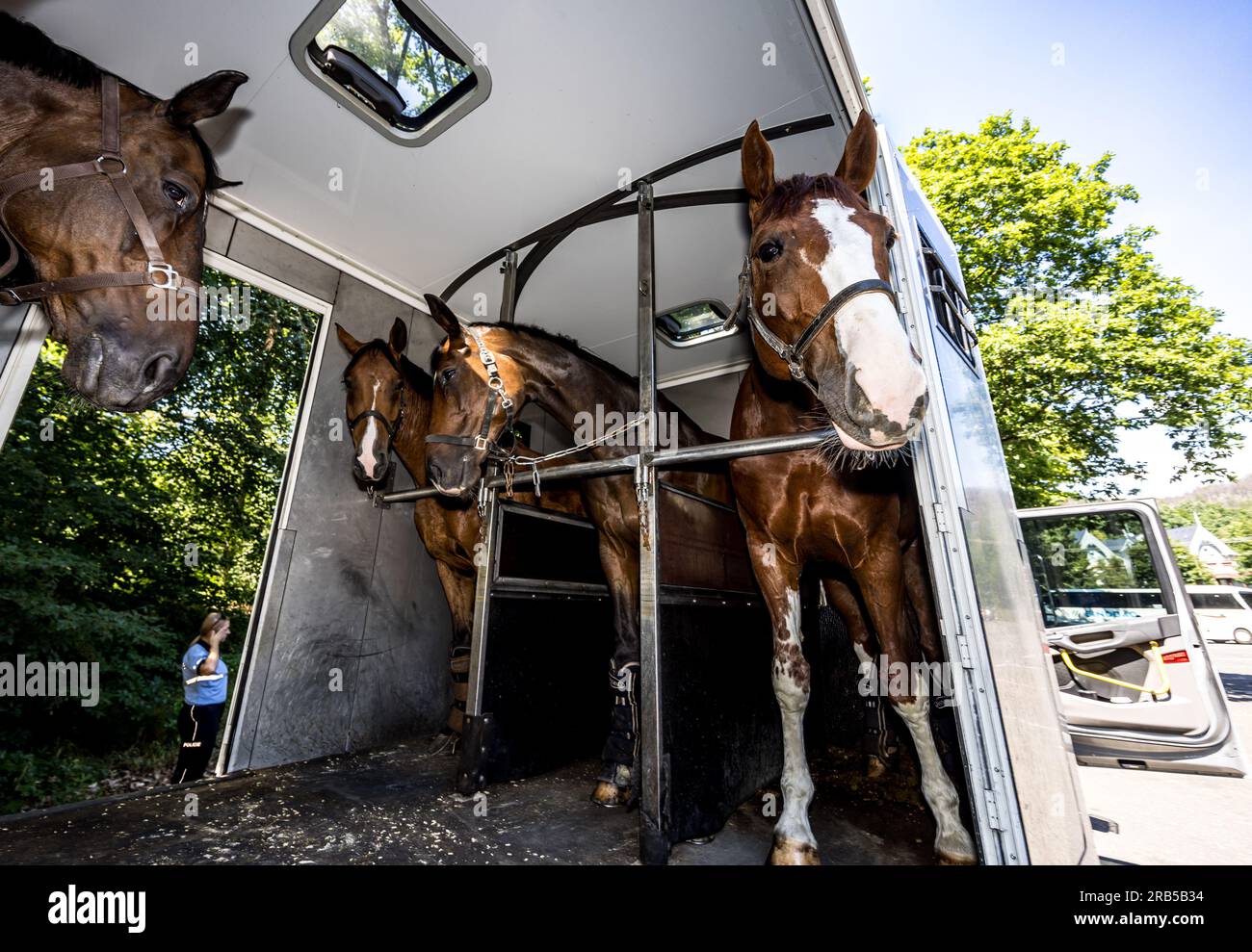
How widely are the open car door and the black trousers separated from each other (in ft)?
21.0

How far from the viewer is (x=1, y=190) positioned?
65.4 inches

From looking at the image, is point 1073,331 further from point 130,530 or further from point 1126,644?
point 130,530

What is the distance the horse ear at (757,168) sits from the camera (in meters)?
2.30

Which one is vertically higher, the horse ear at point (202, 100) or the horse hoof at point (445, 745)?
the horse ear at point (202, 100)

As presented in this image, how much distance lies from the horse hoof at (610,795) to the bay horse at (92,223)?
8.96 ft

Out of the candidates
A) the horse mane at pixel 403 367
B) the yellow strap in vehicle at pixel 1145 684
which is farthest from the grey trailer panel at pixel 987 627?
the horse mane at pixel 403 367

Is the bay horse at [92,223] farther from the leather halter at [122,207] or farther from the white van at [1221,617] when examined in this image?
the white van at [1221,617]

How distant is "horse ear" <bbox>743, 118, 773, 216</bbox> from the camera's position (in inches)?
90.4

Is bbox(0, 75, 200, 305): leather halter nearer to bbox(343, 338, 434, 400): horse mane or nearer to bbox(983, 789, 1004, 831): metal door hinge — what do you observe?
bbox(343, 338, 434, 400): horse mane

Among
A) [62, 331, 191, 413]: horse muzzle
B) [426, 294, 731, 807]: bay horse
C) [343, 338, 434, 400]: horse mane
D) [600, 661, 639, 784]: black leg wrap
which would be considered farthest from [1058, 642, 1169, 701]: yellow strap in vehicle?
[62, 331, 191, 413]: horse muzzle

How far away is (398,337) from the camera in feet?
14.8
